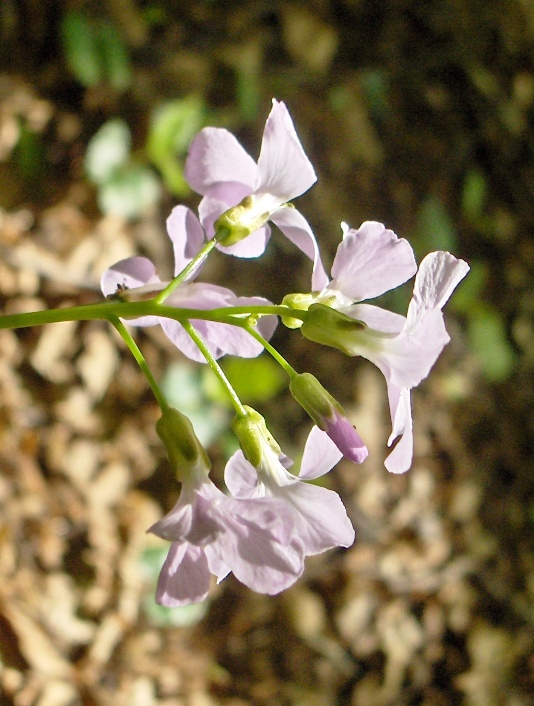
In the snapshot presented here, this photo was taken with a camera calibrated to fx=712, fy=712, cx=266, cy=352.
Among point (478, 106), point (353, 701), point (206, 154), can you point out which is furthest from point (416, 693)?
point (478, 106)

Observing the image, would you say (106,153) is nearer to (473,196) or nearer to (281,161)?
(281,161)

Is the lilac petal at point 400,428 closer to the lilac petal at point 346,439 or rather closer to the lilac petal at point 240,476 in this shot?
the lilac petal at point 346,439

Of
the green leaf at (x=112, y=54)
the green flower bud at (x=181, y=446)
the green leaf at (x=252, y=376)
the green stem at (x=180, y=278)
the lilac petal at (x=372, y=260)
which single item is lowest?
the green flower bud at (x=181, y=446)

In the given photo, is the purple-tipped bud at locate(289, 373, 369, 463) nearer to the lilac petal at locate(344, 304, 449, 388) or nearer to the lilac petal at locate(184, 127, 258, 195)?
the lilac petal at locate(344, 304, 449, 388)

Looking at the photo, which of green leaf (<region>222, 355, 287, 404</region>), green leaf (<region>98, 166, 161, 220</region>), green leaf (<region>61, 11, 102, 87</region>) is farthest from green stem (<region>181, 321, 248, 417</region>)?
green leaf (<region>61, 11, 102, 87</region>)

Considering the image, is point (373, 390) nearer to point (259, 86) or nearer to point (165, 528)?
point (259, 86)

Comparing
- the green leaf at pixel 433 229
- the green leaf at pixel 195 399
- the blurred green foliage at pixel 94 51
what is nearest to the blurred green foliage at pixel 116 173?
the blurred green foliage at pixel 94 51
